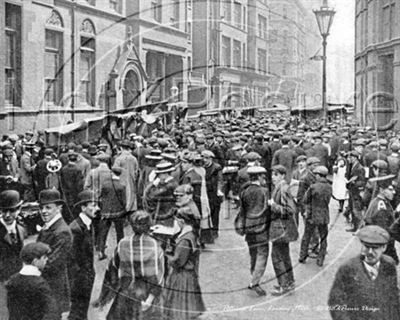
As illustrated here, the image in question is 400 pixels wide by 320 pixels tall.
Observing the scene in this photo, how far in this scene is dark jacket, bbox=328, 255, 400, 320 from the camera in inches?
169

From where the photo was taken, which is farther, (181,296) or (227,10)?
(227,10)

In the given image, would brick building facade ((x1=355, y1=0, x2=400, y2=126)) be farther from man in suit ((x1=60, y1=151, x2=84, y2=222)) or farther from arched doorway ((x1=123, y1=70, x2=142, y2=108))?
man in suit ((x1=60, y1=151, x2=84, y2=222))

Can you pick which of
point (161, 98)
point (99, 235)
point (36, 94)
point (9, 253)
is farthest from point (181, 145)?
point (9, 253)

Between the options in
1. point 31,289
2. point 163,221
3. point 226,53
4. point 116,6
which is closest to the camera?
point 31,289

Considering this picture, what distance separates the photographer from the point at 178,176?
9.09 meters

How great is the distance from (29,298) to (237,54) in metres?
15.3

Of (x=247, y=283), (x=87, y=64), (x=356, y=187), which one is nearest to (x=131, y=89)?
(x=87, y=64)

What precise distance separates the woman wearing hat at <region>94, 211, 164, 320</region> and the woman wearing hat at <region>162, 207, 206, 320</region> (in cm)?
25

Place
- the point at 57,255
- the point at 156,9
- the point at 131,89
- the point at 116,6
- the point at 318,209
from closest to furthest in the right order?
the point at 57,255 → the point at 318,209 → the point at 116,6 → the point at 156,9 → the point at 131,89

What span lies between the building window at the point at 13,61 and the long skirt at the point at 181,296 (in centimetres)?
612

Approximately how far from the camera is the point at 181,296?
546 cm

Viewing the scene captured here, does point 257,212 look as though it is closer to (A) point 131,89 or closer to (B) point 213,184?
(B) point 213,184

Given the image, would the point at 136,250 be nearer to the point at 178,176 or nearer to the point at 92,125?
the point at 178,176

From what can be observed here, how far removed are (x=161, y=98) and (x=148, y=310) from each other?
1128 centimetres
